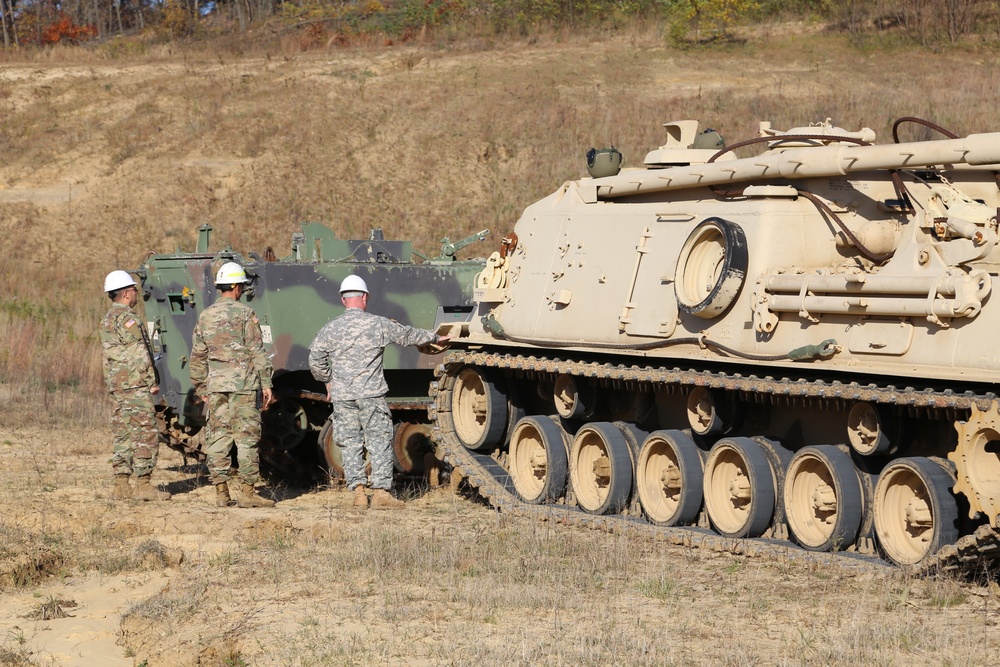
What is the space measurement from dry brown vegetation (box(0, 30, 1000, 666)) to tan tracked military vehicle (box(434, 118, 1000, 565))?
2.04ft

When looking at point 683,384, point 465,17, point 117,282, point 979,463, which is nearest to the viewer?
point 979,463

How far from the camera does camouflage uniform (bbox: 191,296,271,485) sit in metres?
11.8

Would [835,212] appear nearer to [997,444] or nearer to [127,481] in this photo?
[997,444]

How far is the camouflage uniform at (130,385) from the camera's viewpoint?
1230 centimetres

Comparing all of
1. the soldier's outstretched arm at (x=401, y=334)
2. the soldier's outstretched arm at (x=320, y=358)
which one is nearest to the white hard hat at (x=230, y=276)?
the soldier's outstretched arm at (x=320, y=358)

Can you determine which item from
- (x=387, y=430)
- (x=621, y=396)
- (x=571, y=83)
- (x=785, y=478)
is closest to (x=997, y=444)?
(x=785, y=478)

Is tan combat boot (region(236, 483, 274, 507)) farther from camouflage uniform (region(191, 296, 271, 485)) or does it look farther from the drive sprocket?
the drive sprocket

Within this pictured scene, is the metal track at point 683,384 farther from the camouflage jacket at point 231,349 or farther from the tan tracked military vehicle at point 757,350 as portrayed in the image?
the camouflage jacket at point 231,349

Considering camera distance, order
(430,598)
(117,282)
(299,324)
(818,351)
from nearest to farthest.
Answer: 1. (430,598)
2. (818,351)
3. (117,282)
4. (299,324)

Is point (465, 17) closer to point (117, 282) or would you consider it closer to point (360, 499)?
point (117, 282)

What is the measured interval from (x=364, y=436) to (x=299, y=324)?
2220mm

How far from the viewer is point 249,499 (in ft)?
40.2

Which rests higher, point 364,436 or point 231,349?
point 231,349

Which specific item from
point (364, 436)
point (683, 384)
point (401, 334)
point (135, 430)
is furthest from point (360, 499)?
point (683, 384)
